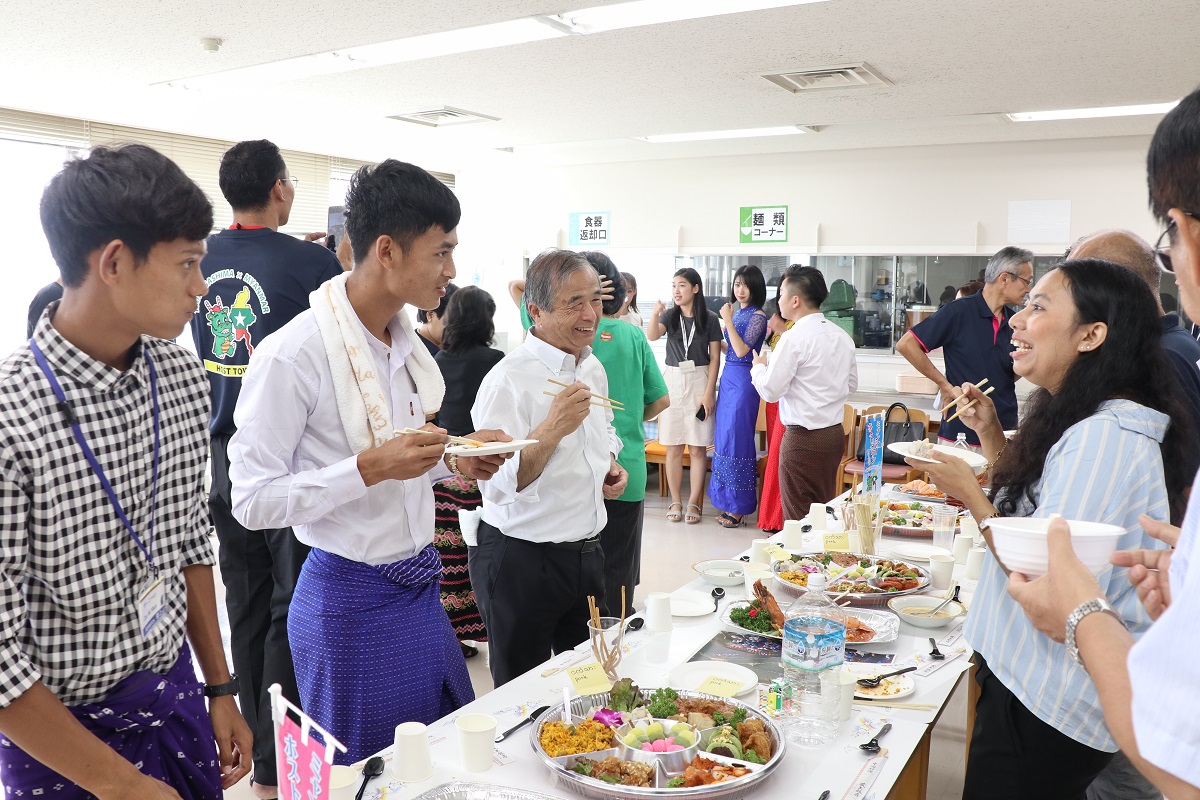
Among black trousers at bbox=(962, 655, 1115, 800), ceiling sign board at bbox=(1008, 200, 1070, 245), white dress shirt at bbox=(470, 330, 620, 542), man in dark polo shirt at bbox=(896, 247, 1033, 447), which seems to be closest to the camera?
black trousers at bbox=(962, 655, 1115, 800)

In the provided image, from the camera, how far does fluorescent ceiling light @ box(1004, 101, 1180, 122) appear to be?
6.30 metres

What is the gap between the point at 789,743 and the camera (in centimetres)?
167

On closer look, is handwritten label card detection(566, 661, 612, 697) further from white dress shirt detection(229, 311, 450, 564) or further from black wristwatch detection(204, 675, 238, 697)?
black wristwatch detection(204, 675, 238, 697)

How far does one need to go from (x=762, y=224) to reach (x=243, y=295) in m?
6.65

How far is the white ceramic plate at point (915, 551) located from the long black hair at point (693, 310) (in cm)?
383

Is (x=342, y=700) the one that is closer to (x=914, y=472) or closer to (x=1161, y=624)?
(x=1161, y=624)

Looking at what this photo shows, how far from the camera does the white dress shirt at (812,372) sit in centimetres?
540

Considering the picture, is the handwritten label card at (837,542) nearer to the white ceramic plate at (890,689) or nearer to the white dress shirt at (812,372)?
the white ceramic plate at (890,689)

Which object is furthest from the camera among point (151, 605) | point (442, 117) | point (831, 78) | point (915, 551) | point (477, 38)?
point (442, 117)

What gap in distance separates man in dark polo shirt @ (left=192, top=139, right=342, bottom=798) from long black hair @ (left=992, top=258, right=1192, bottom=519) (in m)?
2.11

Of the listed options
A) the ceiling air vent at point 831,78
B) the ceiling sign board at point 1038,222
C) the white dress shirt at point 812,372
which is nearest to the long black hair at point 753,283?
the white dress shirt at point 812,372

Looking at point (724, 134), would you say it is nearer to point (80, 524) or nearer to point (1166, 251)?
point (1166, 251)

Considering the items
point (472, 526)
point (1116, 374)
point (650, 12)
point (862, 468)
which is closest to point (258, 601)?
point (472, 526)

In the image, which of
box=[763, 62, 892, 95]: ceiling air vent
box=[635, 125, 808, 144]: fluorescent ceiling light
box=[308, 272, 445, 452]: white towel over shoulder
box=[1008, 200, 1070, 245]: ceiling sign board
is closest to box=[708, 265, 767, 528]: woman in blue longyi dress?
box=[763, 62, 892, 95]: ceiling air vent
